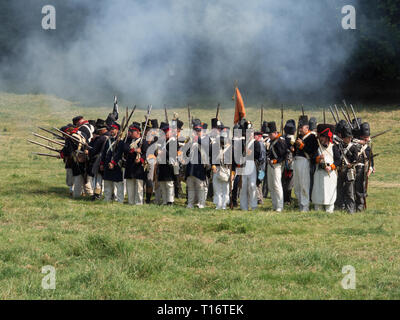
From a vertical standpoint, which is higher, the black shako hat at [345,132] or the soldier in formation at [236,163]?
the black shako hat at [345,132]

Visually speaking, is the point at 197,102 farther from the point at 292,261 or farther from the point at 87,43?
the point at 292,261

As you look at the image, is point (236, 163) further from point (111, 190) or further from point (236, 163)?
point (111, 190)

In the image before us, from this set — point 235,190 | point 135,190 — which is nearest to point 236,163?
point 235,190

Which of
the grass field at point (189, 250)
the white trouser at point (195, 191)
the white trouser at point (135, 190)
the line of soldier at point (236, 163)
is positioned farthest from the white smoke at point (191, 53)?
the grass field at point (189, 250)

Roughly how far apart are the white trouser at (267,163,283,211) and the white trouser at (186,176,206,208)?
4.59ft

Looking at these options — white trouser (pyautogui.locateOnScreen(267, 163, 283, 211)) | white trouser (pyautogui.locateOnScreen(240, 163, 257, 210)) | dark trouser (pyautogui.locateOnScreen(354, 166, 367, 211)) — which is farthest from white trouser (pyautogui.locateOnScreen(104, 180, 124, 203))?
dark trouser (pyautogui.locateOnScreen(354, 166, 367, 211))

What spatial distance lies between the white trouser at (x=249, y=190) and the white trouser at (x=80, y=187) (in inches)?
144

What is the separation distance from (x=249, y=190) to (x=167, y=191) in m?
1.73

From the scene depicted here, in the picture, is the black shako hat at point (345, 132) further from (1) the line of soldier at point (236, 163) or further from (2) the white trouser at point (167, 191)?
(2) the white trouser at point (167, 191)

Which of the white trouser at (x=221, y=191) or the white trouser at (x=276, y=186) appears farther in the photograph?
the white trouser at (x=221, y=191)

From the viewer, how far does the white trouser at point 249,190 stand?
12.1 m

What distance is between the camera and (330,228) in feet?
31.7

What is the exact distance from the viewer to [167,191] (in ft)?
40.6

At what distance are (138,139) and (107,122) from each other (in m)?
1.64
